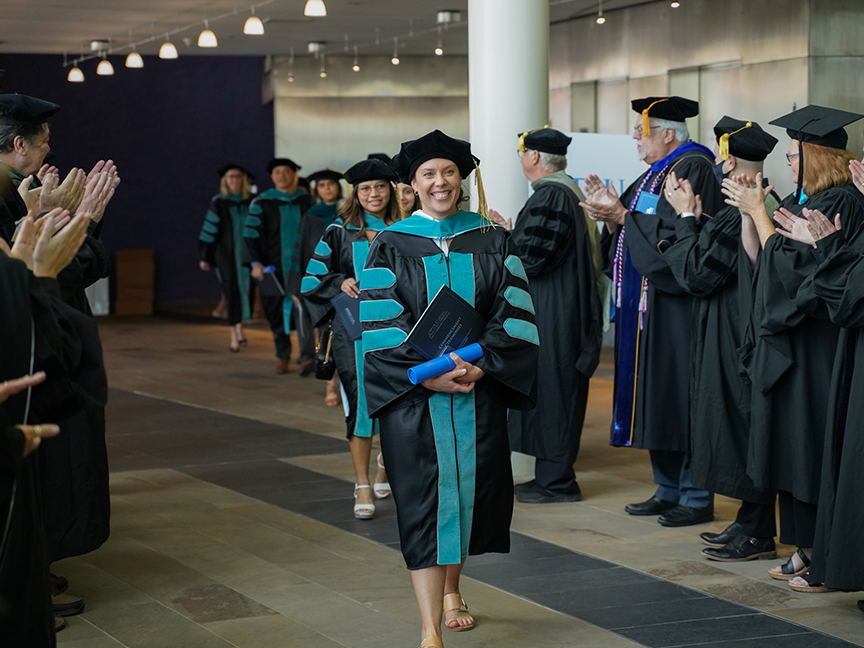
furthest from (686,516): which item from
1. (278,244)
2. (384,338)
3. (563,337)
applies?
(278,244)

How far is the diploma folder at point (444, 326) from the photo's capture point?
12.0 feet

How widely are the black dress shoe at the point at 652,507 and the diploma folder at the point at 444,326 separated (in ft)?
7.55

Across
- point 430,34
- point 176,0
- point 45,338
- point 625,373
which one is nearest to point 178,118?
point 430,34

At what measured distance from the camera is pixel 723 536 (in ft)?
16.5

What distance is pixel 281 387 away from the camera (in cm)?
1018

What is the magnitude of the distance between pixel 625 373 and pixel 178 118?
13.8 metres

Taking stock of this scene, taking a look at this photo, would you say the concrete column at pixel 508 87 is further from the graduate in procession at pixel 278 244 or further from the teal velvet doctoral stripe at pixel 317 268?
the graduate in procession at pixel 278 244

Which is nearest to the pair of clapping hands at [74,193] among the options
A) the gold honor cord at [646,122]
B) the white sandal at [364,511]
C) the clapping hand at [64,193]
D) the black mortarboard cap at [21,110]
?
the clapping hand at [64,193]

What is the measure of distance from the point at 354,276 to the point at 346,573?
169cm

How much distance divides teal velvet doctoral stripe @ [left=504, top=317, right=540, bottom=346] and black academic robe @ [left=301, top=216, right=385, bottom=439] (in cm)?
197

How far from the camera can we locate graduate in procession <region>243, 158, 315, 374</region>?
36.2ft

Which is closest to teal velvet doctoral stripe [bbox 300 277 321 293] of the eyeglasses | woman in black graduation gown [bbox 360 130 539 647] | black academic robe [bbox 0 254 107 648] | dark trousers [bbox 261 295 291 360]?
the eyeglasses

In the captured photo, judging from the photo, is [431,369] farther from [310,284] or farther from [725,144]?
[310,284]

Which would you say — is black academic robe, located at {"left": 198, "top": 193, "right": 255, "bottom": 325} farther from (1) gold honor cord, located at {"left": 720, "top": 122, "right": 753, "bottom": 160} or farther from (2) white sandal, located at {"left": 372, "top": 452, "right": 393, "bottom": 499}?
(1) gold honor cord, located at {"left": 720, "top": 122, "right": 753, "bottom": 160}
